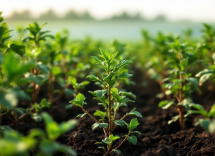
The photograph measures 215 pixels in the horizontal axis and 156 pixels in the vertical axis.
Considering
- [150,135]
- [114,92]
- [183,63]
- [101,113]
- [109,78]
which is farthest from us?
[150,135]

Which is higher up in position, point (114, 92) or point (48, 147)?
point (114, 92)

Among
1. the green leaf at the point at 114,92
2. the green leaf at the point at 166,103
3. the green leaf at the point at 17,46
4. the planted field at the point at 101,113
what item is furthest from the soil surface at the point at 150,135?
the green leaf at the point at 17,46

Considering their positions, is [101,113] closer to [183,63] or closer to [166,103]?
[166,103]

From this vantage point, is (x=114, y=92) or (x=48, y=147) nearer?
(x=48, y=147)

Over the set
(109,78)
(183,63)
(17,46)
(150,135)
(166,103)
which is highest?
(17,46)

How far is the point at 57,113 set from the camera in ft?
12.8

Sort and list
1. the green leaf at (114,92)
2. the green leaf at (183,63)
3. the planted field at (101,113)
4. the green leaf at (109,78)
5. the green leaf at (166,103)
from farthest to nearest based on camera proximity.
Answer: the green leaf at (166,103) < the green leaf at (183,63) < the green leaf at (114,92) < the green leaf at (109,78) < the planted field at (101,113)

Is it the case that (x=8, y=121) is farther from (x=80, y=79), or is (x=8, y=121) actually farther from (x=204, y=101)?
(x=204, y=101)

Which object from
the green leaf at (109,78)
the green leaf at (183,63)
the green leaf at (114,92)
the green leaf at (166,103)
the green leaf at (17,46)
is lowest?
the green leaf at (166,103)

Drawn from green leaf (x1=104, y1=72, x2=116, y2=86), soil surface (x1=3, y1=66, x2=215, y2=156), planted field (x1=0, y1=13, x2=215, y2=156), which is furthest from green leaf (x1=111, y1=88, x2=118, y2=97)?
soil surface (x1=3, y1=66, x2=215, y2=156)

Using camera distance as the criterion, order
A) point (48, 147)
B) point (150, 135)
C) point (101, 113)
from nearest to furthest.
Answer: point (48, 147)
point (101, 113)
point (150, 135)

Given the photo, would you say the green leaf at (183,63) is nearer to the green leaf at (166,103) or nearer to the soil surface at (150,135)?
the green leaf at (166,103)

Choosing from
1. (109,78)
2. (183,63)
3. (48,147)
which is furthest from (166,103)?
(48,147)

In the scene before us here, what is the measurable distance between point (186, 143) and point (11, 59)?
2454 mm
